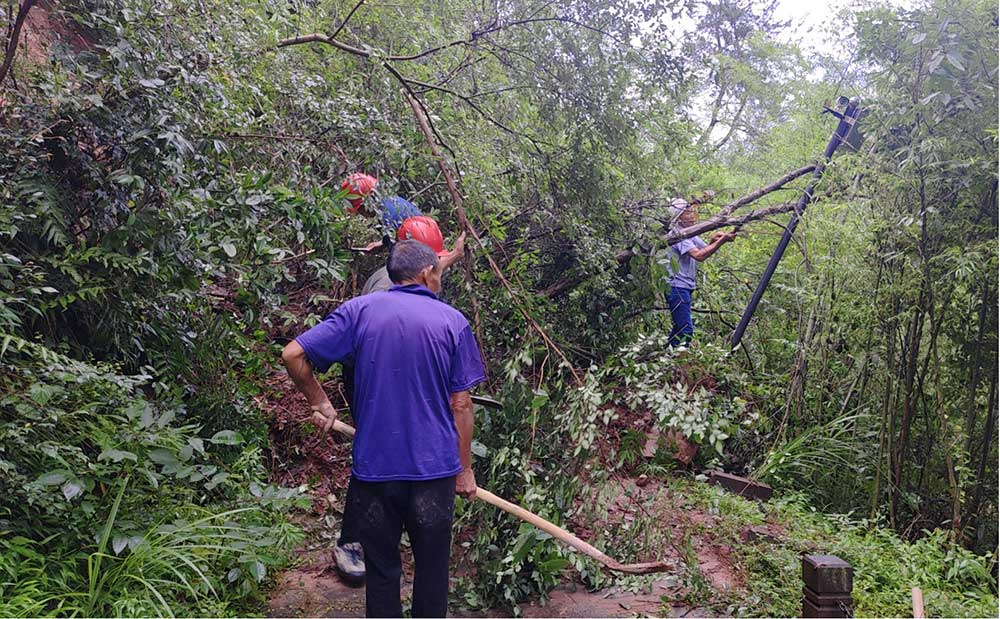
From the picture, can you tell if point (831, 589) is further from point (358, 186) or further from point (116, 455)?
point (358, 186)

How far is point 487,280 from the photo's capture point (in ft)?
16.4

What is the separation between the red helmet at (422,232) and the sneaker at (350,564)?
67.1 inches

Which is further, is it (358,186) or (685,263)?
(685,263)

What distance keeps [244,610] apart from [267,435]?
1.69 metres

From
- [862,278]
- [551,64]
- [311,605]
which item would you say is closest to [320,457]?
[311,605]

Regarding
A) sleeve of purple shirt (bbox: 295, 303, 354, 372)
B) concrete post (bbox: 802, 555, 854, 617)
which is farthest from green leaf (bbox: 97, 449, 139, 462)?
concrete post (bbox: 802, 555, 854, 617)

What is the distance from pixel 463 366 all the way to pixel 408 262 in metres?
0.49

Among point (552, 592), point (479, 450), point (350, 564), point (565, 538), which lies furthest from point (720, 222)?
point (350, 564)

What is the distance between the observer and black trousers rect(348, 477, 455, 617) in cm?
296

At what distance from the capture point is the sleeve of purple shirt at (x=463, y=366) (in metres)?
3.08

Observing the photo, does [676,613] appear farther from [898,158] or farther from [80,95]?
[80,95]

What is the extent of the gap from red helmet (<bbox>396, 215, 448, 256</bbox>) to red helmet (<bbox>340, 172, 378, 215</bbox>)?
0.48m

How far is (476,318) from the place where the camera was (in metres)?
4.70

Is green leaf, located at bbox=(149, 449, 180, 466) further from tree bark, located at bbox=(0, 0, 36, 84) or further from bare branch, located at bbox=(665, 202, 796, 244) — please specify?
bare branch, located at bbox=(665, 202, 796, 244)
